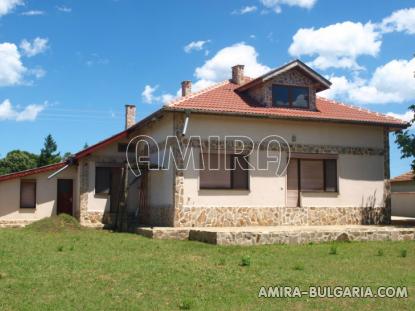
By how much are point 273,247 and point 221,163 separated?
16.5 feet

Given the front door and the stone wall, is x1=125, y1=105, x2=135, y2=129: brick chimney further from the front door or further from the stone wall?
the stone wall

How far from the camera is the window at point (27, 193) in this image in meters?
23.3

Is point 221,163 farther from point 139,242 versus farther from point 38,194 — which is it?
point 38,194

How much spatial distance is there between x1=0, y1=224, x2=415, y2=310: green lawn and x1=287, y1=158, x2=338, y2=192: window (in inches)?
191

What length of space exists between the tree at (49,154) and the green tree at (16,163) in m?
3.91

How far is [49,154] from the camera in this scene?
48.4 meters

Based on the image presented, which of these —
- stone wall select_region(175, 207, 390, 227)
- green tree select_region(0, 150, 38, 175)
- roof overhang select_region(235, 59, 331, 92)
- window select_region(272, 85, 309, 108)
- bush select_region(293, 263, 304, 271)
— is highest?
roof overhang select_region(235, 59, 331, 92)

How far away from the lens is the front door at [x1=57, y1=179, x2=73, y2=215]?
23797 millimetres

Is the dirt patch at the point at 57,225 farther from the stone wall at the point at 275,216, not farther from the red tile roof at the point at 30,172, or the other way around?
the stone wall at the point at 275,216

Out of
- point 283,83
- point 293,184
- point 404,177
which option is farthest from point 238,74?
point 404,177

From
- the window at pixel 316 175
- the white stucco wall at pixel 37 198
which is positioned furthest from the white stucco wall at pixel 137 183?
the window at pixel 316 175

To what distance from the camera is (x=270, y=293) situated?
8.07m

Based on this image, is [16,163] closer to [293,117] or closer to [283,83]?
[283,83]

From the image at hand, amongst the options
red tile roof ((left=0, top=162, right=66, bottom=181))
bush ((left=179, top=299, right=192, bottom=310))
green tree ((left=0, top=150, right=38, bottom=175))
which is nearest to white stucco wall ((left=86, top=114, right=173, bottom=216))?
red tile roof ((left=0, top=162, right=66, bottom=181))
